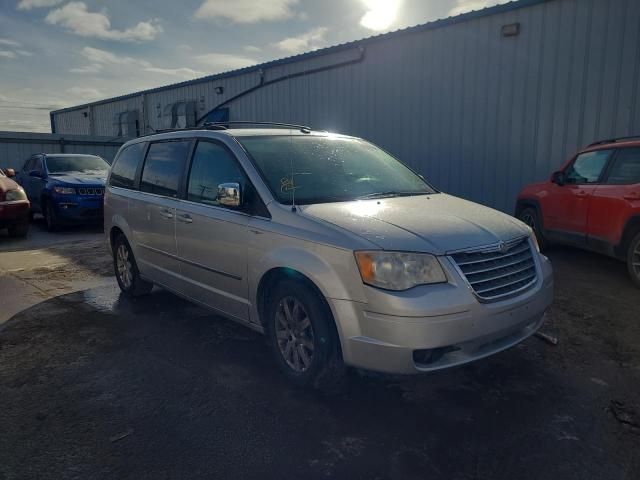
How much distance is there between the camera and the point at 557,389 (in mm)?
3293

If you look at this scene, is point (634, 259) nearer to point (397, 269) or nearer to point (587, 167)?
point (587, 167)

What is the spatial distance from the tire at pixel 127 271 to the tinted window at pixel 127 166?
0.62 metres

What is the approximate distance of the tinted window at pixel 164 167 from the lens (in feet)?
14.7

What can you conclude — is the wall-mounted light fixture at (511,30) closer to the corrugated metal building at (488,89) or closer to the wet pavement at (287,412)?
the corrugated metal building at (488,89)

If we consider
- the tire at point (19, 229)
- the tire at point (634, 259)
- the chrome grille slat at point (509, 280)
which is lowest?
the tire at point (19, 229)

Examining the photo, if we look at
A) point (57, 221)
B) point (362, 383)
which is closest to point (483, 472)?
point (362, 383)

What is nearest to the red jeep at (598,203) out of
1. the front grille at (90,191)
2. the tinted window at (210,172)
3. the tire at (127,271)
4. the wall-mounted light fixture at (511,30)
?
the wall-mounted light fixture at (511,30)

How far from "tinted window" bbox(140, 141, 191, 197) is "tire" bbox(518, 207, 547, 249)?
17.9 ft

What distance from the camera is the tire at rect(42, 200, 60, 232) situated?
10617mm

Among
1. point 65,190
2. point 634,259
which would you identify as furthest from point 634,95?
point 65,190

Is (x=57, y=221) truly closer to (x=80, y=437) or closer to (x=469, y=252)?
(x=80, y=437)

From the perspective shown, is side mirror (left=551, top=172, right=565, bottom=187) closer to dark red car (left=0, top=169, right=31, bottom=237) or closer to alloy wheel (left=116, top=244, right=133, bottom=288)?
alloy wheel (left=116, top=244, right=133, bottom=288)

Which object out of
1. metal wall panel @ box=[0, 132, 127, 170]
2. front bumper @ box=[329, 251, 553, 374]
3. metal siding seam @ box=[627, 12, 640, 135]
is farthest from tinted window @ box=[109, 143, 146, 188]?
metal wall panel @ box=[0, 132, 127, 170]

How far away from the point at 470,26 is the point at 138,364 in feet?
28.9
